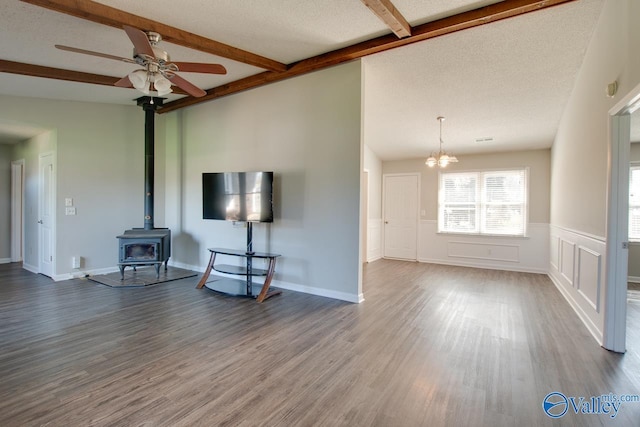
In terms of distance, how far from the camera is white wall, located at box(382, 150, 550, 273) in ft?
20.6

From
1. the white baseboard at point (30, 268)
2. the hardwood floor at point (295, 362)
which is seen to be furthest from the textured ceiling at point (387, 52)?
the hardwood floor at point (295, 362)

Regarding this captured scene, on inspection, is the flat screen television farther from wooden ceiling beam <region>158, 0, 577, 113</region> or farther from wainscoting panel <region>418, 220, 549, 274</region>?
wainscoting panel <region>418, 220, 549, 274</region>

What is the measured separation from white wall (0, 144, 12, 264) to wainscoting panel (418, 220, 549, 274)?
8.97m

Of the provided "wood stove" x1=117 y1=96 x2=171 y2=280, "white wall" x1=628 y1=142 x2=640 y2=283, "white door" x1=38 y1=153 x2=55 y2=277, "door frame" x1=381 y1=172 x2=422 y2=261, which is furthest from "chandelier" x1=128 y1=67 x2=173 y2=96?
"white wall" x1=628 y1=142 x2=640 y2=283

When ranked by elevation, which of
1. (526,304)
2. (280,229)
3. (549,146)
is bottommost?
(526,304)

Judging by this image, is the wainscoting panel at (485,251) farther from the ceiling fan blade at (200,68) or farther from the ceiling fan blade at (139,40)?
the ceiling fan blade at (139,40)

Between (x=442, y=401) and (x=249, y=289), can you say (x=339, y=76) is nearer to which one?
(x=249, y=289)

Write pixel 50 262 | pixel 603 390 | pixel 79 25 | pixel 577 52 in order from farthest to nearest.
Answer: pixel 50 262 → pixel 577 52 → pixel 79 25 → pixel 603 390

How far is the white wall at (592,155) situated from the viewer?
2.50m

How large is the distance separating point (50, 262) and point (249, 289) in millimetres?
3629

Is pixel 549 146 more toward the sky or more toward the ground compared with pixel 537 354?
more toward the sky

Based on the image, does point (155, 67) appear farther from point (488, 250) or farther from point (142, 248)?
point (488, 250)

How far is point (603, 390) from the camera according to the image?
2162 mm

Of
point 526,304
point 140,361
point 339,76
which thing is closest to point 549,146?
point 526,304
